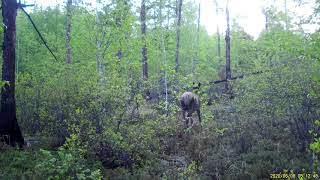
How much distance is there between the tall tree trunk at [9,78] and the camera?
30.3ft

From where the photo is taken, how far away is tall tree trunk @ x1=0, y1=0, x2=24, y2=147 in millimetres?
9234

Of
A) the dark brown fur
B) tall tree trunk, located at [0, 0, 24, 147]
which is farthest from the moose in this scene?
tall tree trunk, located at [0, 0, 24, 147]

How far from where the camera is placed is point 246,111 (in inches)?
572

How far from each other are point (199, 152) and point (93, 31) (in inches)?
279

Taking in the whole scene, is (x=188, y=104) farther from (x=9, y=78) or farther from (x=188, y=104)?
(x=9, y=78)

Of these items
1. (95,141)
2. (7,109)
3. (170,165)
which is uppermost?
(7,109)

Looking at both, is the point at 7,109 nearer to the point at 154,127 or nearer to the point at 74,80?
the point at 74,80

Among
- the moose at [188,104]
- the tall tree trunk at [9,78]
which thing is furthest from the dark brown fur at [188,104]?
the tall tree trunk at [9,78]

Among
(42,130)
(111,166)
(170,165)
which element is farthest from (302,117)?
(42,130)

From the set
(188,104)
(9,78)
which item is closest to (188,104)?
(188,104)

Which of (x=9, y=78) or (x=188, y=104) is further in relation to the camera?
(x=188, y=104)

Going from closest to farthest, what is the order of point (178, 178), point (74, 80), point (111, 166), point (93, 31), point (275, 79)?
1. point (178, 178)
2. point (111, 166)
3. point (74, 80)
4. point (275, 79)
5. point (93, 31)

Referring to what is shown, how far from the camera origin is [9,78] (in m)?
9.44

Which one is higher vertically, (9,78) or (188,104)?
(9,78)
